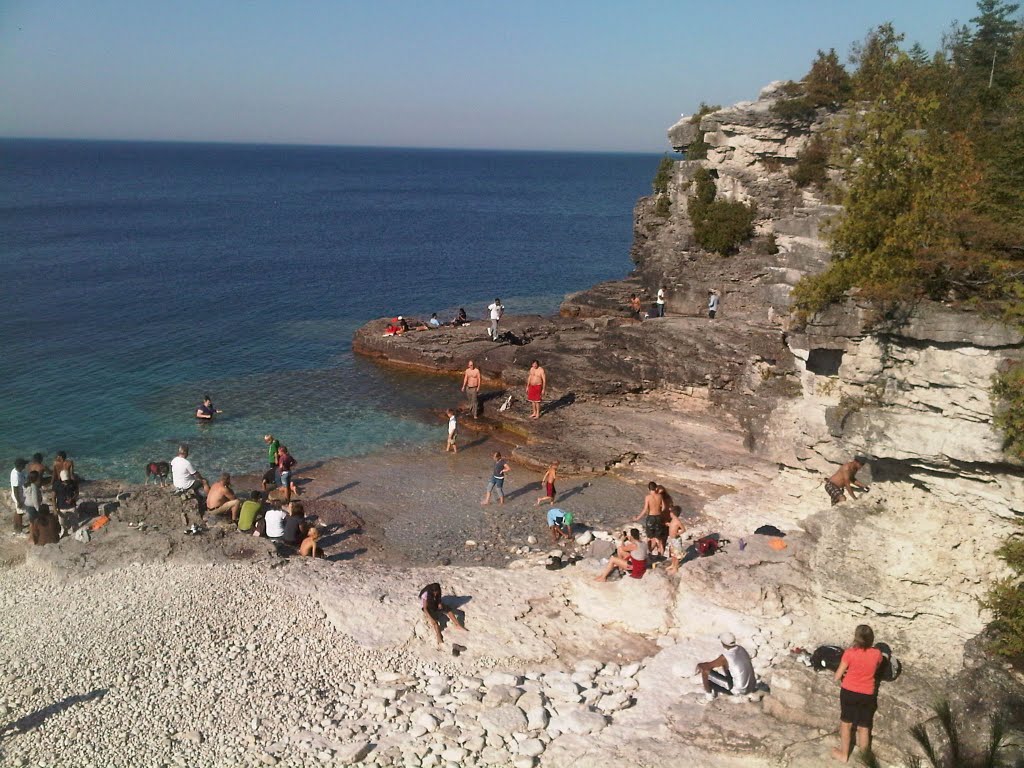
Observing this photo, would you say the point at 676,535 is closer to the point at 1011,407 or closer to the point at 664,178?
the point at 1011,407

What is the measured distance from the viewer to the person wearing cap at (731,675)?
39.0ft

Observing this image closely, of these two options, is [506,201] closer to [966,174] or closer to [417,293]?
[417,293]

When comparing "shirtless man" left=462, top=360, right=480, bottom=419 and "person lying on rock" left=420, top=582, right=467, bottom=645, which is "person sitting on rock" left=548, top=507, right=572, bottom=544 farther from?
"shirtless man" left=462, top=360, right=480, bottom=419

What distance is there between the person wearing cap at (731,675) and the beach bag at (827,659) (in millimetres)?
1034

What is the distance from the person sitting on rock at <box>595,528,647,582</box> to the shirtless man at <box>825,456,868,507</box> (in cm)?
381

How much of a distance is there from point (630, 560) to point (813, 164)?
82.4 ft

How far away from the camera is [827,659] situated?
477 inches

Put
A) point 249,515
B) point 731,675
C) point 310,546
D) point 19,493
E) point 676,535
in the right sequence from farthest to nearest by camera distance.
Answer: point 19,493, point 249,515, point 310,546, point 676,535, point 731,675

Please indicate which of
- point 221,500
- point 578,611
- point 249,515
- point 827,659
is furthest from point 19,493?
point 827,659

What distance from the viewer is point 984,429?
11266 mm

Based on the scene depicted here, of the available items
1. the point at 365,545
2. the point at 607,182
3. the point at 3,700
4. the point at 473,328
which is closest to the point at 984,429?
the point at 365,545

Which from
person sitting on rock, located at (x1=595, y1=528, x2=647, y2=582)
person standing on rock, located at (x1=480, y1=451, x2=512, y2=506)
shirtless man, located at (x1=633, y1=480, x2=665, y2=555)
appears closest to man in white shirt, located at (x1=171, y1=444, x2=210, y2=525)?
person standing on rock, located at (x1=480, y1=451, x2=512, y2=506)

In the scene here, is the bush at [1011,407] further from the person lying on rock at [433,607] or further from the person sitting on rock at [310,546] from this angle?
the person sitting on rock at [310,546]

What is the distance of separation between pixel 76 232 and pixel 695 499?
7030 centimetres
